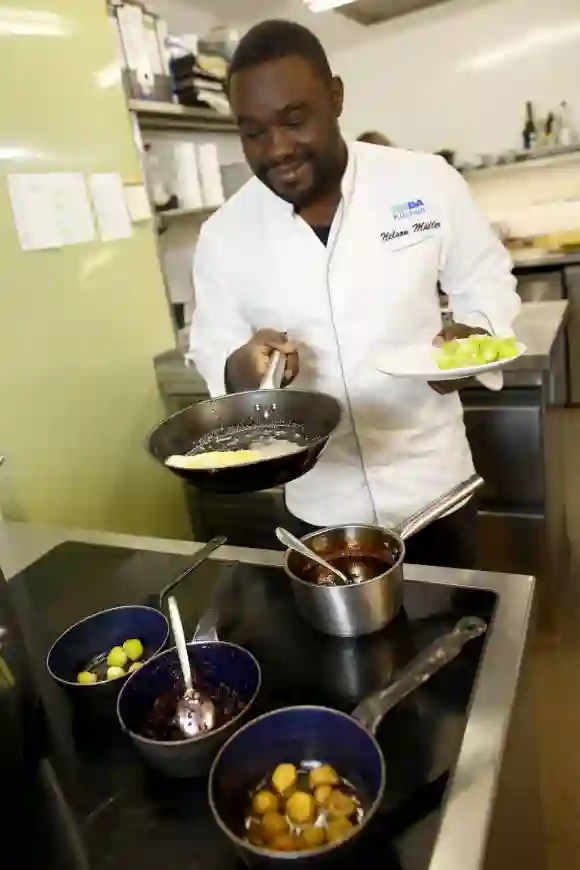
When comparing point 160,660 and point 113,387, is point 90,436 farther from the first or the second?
point 160,660

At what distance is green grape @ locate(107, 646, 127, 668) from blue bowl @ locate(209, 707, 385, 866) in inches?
9.7

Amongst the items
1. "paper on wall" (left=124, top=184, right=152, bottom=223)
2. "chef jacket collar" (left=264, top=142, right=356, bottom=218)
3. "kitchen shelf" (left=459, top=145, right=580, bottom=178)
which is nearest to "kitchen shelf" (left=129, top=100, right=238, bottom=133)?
"paper on wall" (left=124, top=184, right=152, bottom=223)

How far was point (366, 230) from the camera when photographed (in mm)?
1208

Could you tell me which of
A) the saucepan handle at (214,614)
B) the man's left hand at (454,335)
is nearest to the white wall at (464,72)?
the man's left hand at (454,335)

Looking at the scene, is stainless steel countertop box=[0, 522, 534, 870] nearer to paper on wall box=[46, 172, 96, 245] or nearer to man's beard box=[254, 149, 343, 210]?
man's beard box=[254, 149, 343, 210]

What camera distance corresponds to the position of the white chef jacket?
121 cm

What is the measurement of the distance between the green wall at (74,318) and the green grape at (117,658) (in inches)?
28.0

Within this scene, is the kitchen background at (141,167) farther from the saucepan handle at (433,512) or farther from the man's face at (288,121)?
the saucepan handle at (433,512)

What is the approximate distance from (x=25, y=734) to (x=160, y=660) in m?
0.16

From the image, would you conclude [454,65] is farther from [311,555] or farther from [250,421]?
[311,555]

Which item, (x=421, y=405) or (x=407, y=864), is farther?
Result: (x=421, y=405)

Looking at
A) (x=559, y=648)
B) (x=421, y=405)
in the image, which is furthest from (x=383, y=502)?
(x=559, y=648)

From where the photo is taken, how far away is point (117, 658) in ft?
2.65

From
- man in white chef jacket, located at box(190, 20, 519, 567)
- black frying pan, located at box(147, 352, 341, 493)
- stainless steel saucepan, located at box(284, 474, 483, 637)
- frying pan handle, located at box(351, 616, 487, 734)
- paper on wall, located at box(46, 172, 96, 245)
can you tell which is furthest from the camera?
paper on wall, located at box(46, 172, 96, 245)
